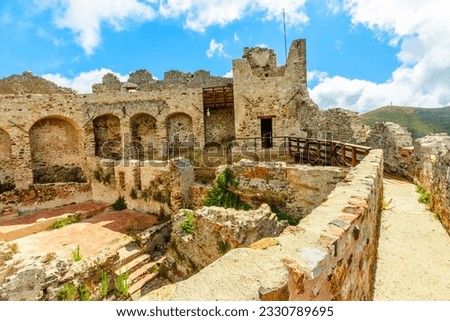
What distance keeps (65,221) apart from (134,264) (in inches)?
208

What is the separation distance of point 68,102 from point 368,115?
89443 millimetres

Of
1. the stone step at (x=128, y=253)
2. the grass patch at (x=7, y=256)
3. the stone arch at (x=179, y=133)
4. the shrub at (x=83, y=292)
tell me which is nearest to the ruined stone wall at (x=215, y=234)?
the stone step at (x=128, y=253)

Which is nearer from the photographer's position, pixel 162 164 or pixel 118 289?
pixel 118 289

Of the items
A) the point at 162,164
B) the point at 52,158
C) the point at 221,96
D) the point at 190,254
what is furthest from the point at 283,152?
the point at 52,158

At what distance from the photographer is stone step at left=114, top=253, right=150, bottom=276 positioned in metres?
7.30

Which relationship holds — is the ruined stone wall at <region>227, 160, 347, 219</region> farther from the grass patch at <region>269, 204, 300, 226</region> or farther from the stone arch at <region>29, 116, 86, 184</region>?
the stone arch at <region>29, 116, 86, 184</region>

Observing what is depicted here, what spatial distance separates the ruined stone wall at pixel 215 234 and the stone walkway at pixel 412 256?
244 cm

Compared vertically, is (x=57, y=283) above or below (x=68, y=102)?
below

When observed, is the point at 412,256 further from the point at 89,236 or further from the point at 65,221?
the point at 65,221

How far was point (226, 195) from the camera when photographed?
8961mm

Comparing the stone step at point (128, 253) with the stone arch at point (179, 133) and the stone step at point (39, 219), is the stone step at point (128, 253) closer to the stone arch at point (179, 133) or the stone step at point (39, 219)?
the stone step at point (39, 219)

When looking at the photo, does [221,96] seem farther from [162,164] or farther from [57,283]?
[57,283]

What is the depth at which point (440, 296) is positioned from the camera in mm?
3242

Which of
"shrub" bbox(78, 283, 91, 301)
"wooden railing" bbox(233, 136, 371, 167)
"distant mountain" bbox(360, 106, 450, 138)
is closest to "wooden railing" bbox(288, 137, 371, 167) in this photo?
"wooden railing" bbox(233, 136, 371, 167)
